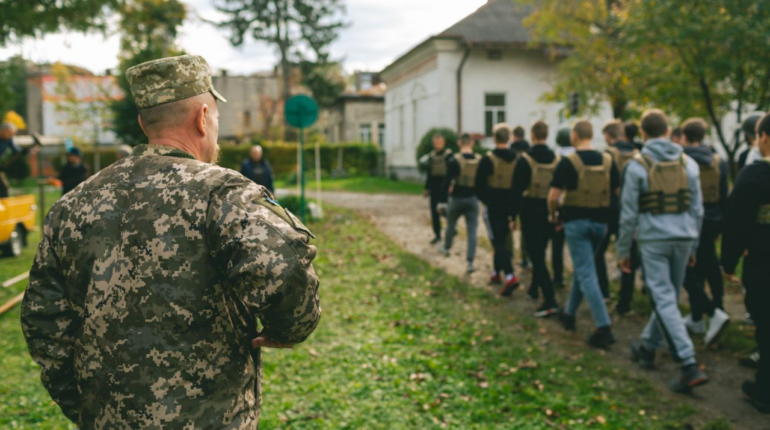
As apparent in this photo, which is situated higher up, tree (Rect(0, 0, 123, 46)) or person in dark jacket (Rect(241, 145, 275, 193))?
tree (Rect(0, 0, 123, 46))

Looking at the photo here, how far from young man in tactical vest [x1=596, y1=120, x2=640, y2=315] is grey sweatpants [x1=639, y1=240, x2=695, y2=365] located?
168 centimetres

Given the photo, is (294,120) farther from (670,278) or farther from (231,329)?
(231,329)

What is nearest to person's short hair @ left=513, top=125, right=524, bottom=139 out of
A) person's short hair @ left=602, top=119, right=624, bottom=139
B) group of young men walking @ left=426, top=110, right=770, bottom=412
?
group of young men walking @ left=426, top=110, right=770, bottom=412

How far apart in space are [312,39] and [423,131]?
16.1m

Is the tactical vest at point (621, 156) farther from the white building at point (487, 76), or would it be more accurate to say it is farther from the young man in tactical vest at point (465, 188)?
the white building at point (487, 76)

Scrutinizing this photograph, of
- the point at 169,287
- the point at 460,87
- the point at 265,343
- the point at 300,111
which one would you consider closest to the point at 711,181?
the point at 265,343

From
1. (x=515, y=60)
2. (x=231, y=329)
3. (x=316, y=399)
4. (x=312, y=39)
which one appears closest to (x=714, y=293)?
(x=316, y=399)

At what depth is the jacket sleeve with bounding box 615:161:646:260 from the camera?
5492mm

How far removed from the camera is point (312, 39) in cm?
4081

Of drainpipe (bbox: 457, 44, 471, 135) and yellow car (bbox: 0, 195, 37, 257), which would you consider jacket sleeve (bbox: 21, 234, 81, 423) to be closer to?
yellow car (bbox: 0, 195, 37, 257)

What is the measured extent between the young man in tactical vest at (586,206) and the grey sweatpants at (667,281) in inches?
30.6

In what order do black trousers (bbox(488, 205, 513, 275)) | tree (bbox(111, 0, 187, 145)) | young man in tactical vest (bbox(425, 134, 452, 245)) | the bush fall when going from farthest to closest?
the bush, tree (bbox(111, 0, 187, 145)), young man in tactical vest (bbox(425, 134, 452, 245)), black trousers (bbox(488, 205, 513, 275))

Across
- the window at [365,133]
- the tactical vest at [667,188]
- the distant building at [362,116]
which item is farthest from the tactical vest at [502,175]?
the window at [365,133]

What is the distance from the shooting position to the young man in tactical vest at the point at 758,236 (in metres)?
4.57
